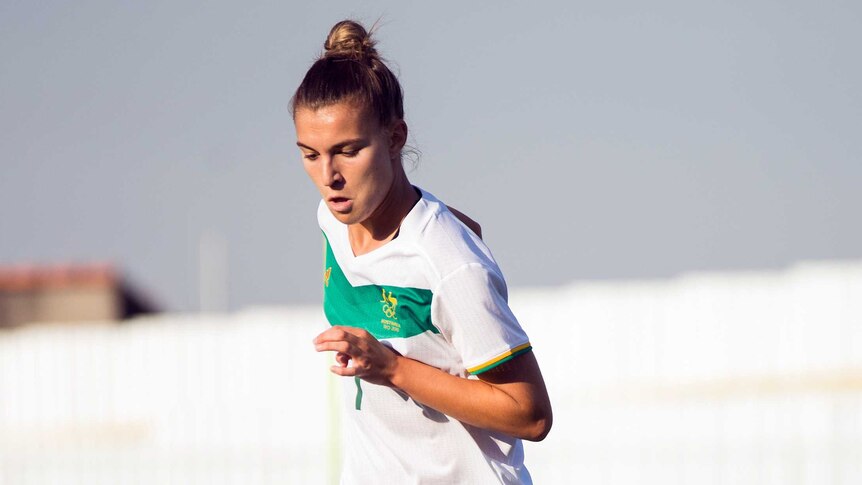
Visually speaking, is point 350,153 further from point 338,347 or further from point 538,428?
point 538,428

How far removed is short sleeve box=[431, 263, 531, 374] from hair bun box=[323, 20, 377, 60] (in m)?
0.59

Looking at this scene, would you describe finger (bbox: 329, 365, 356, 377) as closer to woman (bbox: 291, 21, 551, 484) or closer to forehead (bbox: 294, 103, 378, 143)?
woman (bbox: 291, 21, 551, 484)

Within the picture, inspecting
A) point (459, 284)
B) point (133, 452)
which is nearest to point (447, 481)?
point (459, 284)

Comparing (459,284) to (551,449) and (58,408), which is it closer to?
(551,449)

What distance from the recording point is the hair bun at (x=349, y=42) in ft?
9.46

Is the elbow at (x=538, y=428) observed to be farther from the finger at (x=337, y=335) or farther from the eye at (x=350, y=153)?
the eye at (x=350, y=153)

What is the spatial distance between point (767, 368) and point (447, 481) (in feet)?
39.7

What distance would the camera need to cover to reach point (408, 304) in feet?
9.29

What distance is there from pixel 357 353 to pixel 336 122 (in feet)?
1.70

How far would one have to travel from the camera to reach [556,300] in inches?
551

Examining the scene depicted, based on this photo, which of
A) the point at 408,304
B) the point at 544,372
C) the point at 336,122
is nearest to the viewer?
the point at 336,122

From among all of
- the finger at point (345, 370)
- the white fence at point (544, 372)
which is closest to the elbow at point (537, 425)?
the finger at point (345, 370)

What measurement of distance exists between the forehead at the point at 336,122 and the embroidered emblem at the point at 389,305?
400 millimetres

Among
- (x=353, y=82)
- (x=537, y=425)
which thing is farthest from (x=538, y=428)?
(x=353, y=82)
